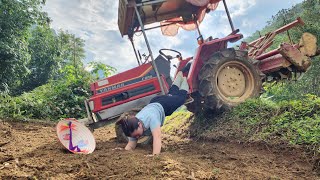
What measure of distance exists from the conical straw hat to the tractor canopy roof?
2352mm

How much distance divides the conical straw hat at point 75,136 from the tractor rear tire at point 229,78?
2192mm

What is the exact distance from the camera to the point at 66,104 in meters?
10.2

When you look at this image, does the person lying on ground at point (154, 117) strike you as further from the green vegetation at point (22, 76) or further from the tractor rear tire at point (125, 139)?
the green vegetation at point (22, 76)

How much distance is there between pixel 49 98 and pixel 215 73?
22.1 ft

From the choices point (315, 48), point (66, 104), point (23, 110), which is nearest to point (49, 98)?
point (66, 104)

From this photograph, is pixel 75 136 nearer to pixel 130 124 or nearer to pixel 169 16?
pixel 130 124

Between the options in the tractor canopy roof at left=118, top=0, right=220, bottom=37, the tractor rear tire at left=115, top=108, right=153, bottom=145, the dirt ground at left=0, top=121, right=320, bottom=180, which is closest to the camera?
the dirt ground at left=0, top=121, right=320, bottom=180

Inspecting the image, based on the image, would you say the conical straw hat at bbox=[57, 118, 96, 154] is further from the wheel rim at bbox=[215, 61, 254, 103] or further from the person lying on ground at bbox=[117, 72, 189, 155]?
the wheel rim at bbox=[215, 61, 254, 103]

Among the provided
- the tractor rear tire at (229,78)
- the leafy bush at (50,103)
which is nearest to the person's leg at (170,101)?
the tractor rear tire at (229,78)

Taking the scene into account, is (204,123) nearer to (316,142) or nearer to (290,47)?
(290,47)

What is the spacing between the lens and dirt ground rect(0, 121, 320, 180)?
2867 mm

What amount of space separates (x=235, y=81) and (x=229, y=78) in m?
0.13

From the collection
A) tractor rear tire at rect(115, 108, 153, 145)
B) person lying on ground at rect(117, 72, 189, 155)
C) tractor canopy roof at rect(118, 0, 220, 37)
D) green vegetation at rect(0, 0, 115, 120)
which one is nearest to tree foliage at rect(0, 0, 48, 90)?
green vegetation at rect(0, 0, 115, 120)

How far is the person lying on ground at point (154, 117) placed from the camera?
12.9ft
